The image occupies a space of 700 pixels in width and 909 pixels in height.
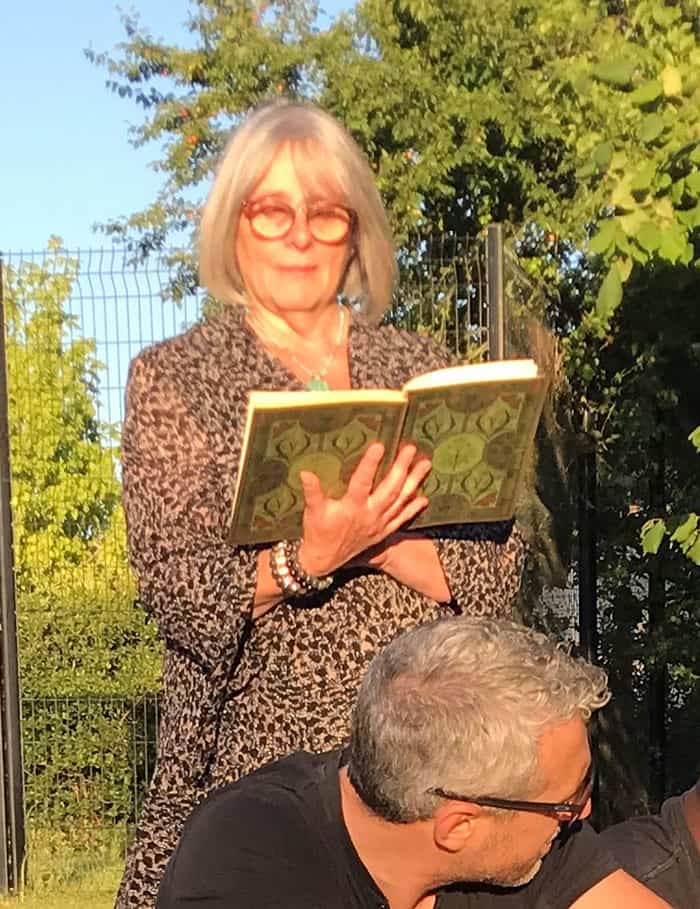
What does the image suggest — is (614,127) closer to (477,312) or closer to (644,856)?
(477,312)

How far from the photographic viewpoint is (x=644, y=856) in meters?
2.57

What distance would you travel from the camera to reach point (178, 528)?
2221 millimetres

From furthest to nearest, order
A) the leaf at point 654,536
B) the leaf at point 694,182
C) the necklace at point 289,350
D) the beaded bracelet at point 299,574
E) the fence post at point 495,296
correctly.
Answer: the fence post at point 495,296 < the leaf at point 654,536 < the leaf at point 694,182 < the necklace at point 289,350 < the beaded bracelet at point 299,574

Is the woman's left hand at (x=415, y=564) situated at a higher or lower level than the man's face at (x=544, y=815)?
higher

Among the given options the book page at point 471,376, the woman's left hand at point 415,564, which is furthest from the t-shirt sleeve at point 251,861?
the book page at point 471,376

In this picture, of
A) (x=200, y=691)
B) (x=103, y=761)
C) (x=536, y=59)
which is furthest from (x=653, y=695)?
(x=200, y=691)

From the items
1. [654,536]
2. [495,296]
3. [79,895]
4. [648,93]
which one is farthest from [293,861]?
[79,895]

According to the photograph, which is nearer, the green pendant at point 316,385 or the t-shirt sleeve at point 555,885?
the t-shirt sleeve at point 555,885

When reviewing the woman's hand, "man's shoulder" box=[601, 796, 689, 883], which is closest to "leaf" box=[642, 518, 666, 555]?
"man's shoulder" box=[601, 796, 689, 883]

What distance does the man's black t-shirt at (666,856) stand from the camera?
252 centimetres

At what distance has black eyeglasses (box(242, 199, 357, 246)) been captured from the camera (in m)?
2.38

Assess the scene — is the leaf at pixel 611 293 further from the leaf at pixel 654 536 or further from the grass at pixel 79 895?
the grass at pixel 79 895

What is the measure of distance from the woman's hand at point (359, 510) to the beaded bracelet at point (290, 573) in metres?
0.01

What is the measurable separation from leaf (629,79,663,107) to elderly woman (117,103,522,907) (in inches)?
45.0
